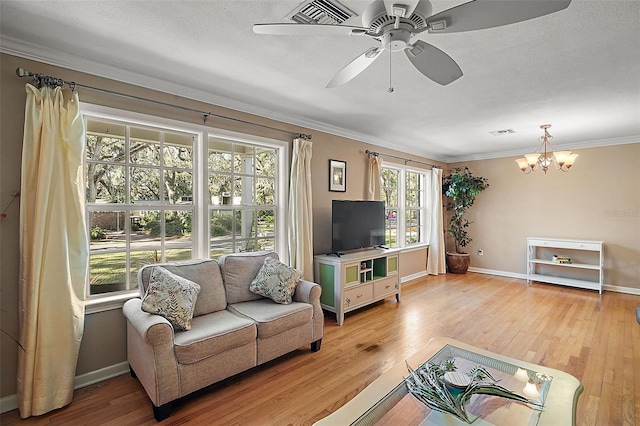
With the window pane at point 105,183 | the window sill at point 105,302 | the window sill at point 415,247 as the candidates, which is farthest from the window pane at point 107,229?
the window sill at point 415,247

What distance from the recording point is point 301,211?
3795 millimetres

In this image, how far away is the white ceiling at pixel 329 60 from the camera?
1.87m

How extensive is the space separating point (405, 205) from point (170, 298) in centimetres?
464

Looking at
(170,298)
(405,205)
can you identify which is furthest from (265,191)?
(405,205)

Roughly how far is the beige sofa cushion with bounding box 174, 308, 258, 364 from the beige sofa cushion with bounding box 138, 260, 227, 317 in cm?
11

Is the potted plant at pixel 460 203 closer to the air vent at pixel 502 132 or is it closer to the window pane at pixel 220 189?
the air vent at pixel 502 132

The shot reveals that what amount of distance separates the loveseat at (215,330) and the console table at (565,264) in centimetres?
471

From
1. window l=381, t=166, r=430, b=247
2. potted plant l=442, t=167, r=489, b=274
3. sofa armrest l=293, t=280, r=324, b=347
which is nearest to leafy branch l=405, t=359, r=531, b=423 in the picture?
sofa armrest l=293, t=280, r=324, b=347

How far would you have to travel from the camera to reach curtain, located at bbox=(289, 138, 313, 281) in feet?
12.3

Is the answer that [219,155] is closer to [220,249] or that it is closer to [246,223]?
[246,223]

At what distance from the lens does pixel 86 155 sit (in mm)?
2580

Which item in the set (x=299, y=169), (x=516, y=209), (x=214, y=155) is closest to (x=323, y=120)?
(x=299, y=169)

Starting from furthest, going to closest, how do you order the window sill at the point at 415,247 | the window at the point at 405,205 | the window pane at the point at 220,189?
the window sill at the point at 415,247 → the window at the point at 405,205 → the window pane at the point at 220,189

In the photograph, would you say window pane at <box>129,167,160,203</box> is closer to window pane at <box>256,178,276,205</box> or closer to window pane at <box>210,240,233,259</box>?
window pane at <box>210,240,233,259</box>
